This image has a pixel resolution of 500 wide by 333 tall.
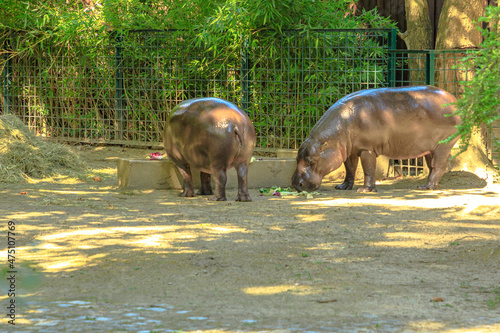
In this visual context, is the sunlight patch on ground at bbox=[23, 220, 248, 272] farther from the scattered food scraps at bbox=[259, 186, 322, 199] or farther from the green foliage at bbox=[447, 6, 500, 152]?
the scattered food scraps at bbox=[259, 186, 322, 199]

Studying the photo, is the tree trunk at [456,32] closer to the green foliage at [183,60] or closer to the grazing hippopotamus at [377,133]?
the green foliage at [183,60]

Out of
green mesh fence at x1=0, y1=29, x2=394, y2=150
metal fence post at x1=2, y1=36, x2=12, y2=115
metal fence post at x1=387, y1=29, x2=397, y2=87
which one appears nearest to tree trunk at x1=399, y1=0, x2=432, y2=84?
green mesh fence at x1=0, y1=29, x2=394, y2=150

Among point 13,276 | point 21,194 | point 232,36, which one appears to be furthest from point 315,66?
point 13,276

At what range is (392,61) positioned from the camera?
30.4 feet

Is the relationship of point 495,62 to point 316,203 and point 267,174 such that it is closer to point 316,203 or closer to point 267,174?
point 316,203

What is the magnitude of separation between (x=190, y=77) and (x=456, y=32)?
3.88 m

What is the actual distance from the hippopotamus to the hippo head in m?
0.96

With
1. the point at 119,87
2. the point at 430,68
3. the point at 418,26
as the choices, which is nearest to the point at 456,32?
the point at 430,68

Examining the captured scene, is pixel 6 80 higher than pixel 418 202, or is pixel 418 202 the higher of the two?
pixel 6 80

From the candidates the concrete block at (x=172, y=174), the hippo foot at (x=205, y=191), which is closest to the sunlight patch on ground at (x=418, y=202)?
the hippo foot at (x=205, y=191)

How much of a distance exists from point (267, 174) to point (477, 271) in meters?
4.16

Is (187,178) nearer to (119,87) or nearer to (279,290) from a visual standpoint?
(279,290)

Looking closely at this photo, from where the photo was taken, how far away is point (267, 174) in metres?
8.45

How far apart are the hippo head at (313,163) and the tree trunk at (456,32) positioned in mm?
2232
